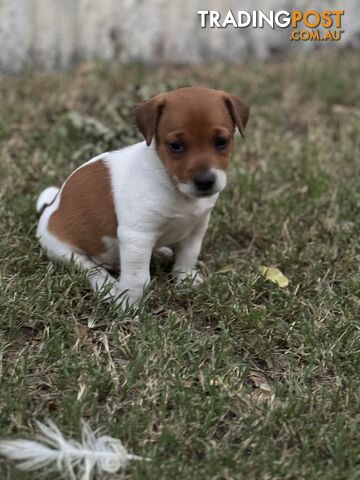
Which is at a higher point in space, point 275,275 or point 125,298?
point 125,298

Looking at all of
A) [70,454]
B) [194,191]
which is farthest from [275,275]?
[70,454]

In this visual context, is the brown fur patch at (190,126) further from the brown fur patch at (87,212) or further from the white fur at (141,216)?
the brown fur patch at (87,212)

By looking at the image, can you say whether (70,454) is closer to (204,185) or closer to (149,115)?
(204,185)

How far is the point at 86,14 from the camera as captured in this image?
21.9 feet

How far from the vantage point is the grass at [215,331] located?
9.09 ft

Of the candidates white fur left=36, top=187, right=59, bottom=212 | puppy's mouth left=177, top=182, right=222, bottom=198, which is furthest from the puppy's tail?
puppy's mouth left=177, top=182, right=222, bottom=198

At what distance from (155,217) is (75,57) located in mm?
3942

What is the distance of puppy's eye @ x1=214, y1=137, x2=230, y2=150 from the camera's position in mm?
3117

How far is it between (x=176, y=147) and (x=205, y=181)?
7.6 inches

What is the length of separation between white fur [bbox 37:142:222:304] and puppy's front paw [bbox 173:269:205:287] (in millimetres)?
182

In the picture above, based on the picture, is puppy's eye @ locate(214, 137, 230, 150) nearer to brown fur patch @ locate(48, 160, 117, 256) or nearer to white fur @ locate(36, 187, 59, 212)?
brown fur patch @ locate(48, 160, 117, 256)

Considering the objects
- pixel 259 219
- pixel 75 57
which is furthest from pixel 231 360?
pixel 75 57

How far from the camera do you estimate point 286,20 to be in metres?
7.48

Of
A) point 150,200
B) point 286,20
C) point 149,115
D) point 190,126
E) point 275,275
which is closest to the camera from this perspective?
point 190,126
